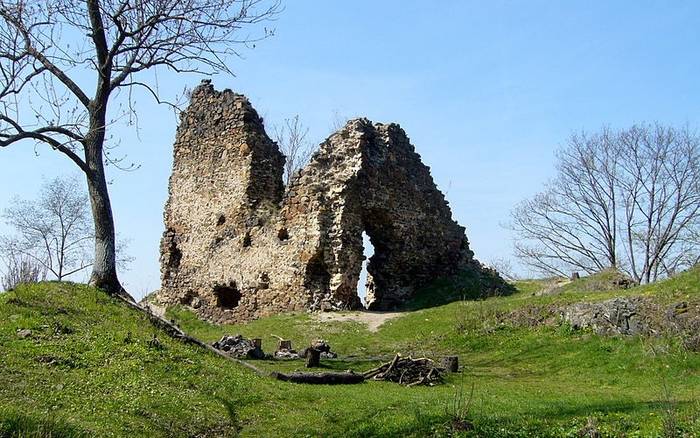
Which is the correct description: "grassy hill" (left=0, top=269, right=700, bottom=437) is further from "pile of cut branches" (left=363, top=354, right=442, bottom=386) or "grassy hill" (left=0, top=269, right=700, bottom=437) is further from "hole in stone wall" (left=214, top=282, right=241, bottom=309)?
"hole in stone wall" (left=214, top=282, right=241, bottom=309)

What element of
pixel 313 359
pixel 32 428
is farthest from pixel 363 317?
pixel 32 428

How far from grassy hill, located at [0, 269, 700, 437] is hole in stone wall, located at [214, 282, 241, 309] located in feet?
30.2

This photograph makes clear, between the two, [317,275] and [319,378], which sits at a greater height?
[317,275]

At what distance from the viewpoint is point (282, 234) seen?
2220cm

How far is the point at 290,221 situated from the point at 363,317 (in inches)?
168

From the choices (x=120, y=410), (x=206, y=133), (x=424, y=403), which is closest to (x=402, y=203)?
(x=206, y=133)

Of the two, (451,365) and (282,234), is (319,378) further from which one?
(282,234)

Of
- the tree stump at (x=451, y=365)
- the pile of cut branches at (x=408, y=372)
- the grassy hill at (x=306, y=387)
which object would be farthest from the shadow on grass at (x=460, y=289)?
the pile of cut branches at (x=408, y=372)

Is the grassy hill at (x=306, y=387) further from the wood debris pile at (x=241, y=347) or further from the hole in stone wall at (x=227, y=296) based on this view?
the hole in stone wall at (x=227, y=296)

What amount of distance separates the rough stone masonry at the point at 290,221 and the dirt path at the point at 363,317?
84 centimetres

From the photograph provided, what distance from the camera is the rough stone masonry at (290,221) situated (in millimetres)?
21438

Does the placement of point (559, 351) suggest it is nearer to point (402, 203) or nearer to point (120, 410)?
point (120, 410)

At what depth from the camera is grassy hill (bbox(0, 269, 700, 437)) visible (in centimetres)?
763

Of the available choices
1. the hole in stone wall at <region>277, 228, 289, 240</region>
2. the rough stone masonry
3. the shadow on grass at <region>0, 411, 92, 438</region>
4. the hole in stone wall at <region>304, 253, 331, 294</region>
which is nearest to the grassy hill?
the shadow on grass at <region>0, 411, 92, 438</region>
